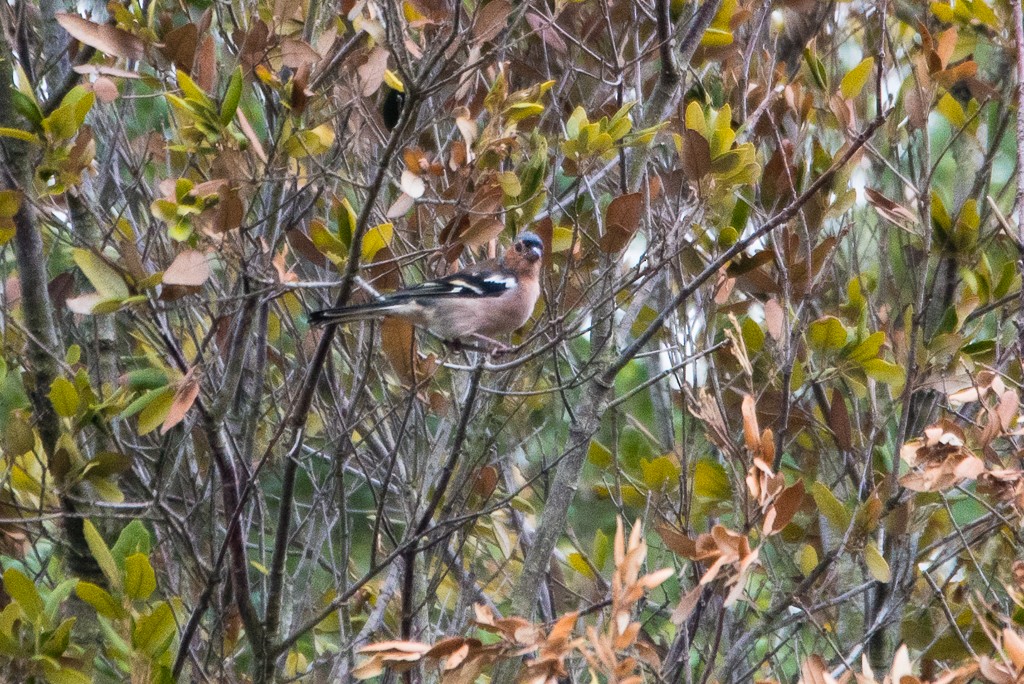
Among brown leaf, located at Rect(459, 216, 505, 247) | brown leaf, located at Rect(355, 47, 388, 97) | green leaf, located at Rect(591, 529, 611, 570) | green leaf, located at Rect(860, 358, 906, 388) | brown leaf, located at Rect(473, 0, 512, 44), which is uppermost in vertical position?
brown leaf, located at Rect(473, 0, 512, 44)

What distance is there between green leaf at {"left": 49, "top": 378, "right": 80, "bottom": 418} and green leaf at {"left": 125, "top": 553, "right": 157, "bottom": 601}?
1.98 ft

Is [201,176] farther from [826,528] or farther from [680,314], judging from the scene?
[826,528]

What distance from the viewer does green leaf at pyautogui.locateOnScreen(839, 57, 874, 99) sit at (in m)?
4.52

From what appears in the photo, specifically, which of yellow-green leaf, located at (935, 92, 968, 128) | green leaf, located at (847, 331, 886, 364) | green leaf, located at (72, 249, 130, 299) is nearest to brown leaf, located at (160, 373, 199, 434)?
green leaf, located at (72, 249, 130, 299)

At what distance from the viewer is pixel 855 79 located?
4.54m

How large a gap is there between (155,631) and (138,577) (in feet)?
0.63

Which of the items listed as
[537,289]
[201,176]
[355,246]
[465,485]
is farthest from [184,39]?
[537,289]

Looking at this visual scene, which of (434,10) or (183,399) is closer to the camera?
(183,399)

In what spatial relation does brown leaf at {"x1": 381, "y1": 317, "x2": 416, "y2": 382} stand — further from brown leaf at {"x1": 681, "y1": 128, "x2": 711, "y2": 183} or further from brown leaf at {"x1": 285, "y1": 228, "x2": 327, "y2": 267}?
brown leaf at {"x1": 681, "y1": 128, "x2": 711, "y2": 183}

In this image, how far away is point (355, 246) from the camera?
128 inches

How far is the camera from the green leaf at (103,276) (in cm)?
350

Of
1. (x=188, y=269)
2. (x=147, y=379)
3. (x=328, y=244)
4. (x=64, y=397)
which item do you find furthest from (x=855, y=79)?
(x=64, y=397)

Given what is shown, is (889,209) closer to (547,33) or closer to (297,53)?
(547,33)

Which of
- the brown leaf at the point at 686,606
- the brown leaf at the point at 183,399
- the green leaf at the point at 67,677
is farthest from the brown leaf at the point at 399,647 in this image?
the green leaf at the point at 67,677
